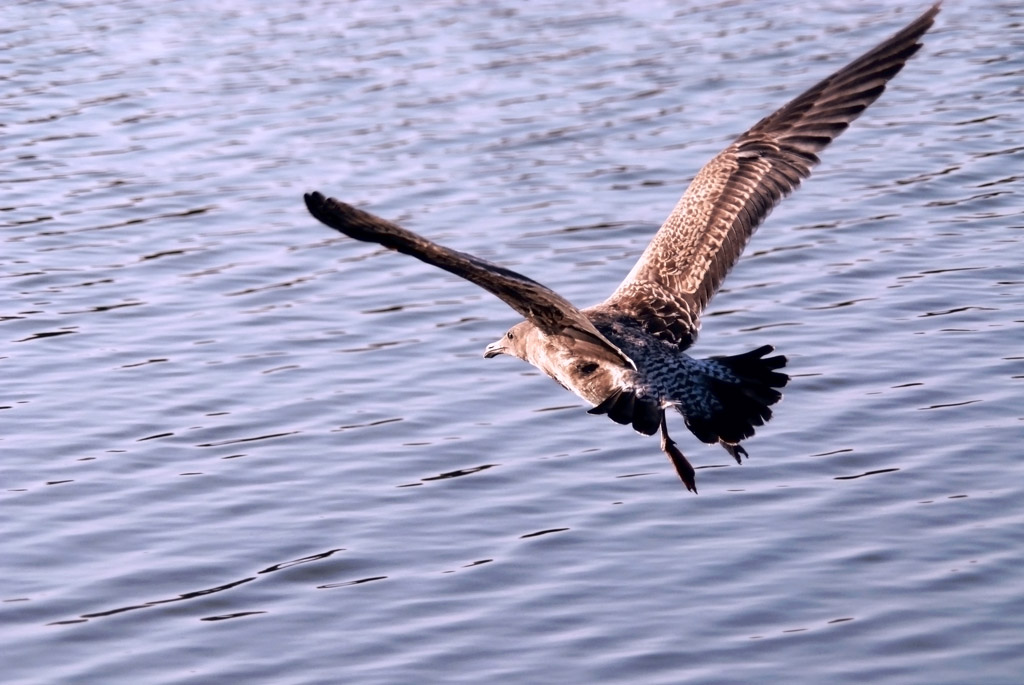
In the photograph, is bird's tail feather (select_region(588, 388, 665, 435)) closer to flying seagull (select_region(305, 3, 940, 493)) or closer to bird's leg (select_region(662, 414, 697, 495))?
flying seagull (select_region(305, 3, 940, 493))

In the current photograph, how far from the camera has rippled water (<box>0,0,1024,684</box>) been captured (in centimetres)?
761

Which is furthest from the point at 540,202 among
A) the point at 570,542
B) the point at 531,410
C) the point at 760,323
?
the point at 570,542

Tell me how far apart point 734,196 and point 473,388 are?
2.47 m

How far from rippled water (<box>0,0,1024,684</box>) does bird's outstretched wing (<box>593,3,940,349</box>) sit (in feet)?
3.78

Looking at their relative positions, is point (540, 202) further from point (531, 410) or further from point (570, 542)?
point (570, 542)

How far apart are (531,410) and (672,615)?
8.43ft

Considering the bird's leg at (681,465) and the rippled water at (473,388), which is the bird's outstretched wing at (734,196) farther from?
the rippled water at (473,388)

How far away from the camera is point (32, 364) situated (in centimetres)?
1083

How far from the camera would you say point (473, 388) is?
1022 centimetres

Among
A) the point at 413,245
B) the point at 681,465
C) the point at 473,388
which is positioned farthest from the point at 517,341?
the point at 413,245

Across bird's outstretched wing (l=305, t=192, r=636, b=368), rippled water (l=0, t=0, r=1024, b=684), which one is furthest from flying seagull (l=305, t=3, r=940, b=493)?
rippled water (l=0, t=0, r=1024, b=684)

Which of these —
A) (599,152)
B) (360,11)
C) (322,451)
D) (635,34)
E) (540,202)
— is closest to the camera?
(322,451)

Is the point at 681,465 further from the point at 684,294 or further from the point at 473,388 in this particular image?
the point at 473,388

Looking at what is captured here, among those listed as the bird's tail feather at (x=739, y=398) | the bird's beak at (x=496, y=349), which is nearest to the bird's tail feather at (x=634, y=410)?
the bird's tail feather at (x=739, y=398)
